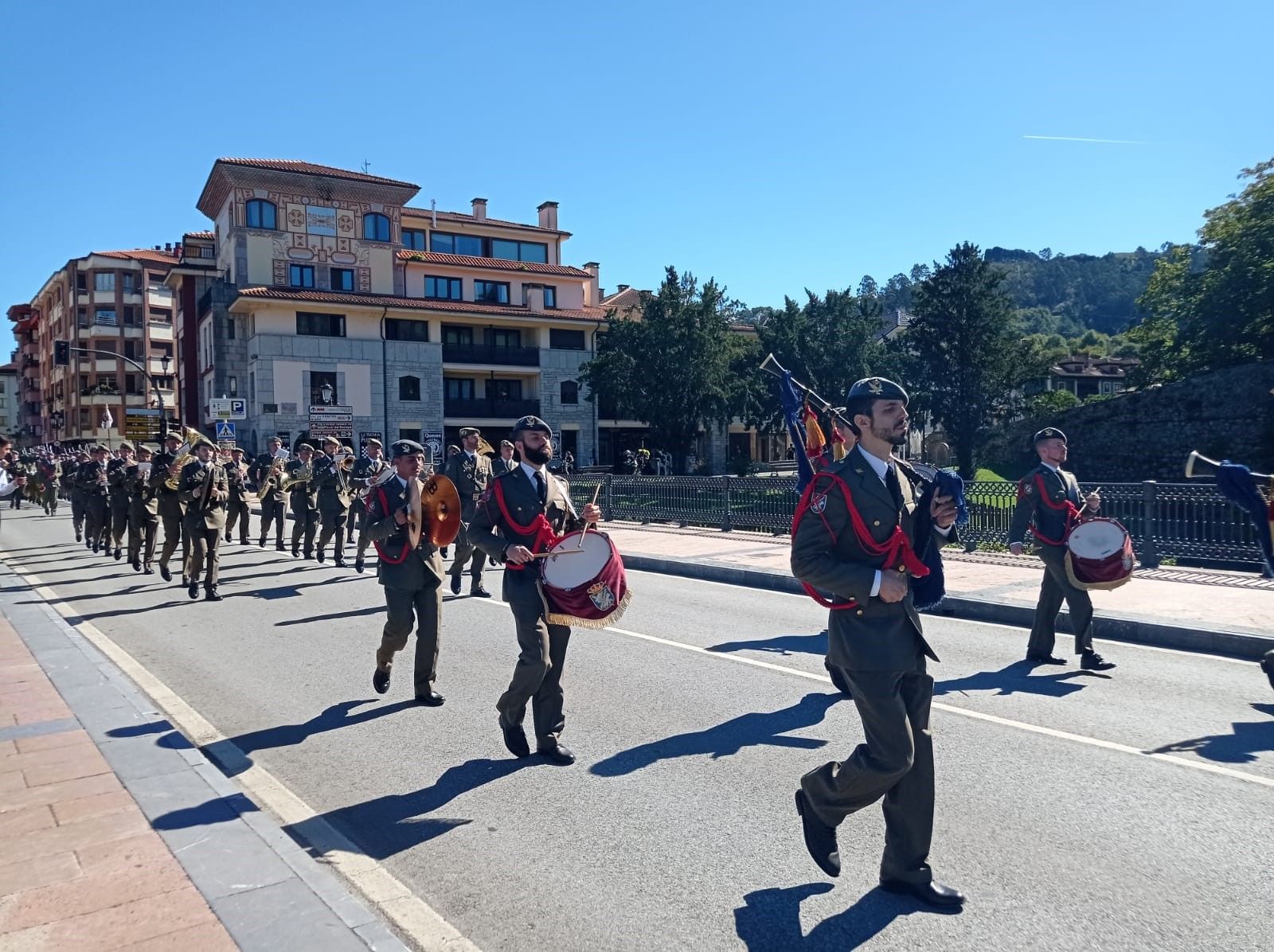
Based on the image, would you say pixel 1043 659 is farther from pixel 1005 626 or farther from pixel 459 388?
pixel 459 388

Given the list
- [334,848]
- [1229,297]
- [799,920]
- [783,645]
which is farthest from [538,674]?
[1229,297]

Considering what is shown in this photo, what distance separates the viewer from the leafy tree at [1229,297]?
37.0m

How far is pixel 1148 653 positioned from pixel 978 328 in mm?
37034

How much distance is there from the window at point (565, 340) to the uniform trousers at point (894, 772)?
48524 mm

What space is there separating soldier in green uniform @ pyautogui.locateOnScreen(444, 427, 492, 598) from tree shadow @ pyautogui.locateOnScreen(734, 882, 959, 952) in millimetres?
8978

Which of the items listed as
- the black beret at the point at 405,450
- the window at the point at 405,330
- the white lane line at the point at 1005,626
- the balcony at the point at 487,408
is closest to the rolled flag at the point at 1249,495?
the white lane line at the point at 1005,626

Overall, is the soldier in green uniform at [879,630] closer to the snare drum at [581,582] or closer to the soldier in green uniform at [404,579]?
the snare drum at [581,582]

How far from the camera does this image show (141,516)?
52.1 ft

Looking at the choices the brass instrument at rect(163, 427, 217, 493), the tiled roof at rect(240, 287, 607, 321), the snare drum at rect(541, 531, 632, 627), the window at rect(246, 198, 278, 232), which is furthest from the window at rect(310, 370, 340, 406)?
the snare drum at rect(541, 531, 632, 627)

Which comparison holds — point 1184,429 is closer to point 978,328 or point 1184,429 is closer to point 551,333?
point 978,328

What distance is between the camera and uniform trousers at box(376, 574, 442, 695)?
23.9 feet

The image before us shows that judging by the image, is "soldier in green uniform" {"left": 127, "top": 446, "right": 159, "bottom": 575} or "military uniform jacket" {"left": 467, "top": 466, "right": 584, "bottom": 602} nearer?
"military uniform jacket" {"left": 467, "top": 466, "right": 584, "bottom": 602}

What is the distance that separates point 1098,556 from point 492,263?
155 ft

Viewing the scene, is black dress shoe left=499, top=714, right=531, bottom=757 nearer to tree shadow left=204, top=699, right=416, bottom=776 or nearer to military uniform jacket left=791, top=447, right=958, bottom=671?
tree shadow left=204, top=699, right=416, bottom=776
